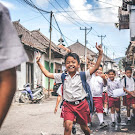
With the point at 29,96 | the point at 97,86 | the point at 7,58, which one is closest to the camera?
the point at 7,58

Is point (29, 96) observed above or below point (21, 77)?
below

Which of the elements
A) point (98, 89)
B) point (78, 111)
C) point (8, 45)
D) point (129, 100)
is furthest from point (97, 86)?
point (8, 45)

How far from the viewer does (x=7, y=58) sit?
115 centimetres

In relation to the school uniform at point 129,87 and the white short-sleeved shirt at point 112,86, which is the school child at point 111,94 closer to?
the white short-sleeved shirt at point 112,86

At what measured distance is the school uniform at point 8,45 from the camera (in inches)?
45.1

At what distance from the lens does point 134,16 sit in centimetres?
1847

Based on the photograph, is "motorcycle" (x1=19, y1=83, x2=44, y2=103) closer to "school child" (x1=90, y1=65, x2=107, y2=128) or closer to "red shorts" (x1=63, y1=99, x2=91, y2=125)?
"school child" (x1=90, y1=65, x2=107, y2=128)

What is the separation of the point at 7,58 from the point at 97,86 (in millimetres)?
6402

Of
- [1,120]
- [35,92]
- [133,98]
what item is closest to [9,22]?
[1,120]

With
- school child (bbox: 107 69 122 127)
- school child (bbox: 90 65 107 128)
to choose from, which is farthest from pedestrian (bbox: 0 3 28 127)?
school child (bbox: 107 69 122 127)

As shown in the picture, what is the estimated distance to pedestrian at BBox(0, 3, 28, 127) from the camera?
3.73ft

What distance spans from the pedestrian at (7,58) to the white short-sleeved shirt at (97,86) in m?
6.26

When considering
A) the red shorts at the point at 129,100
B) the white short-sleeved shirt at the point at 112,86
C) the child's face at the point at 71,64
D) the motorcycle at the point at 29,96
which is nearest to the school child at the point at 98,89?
the white short-sleeved shirt at the point at 112,86

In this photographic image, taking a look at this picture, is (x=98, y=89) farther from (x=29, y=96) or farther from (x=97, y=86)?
(x=29, y=96)
